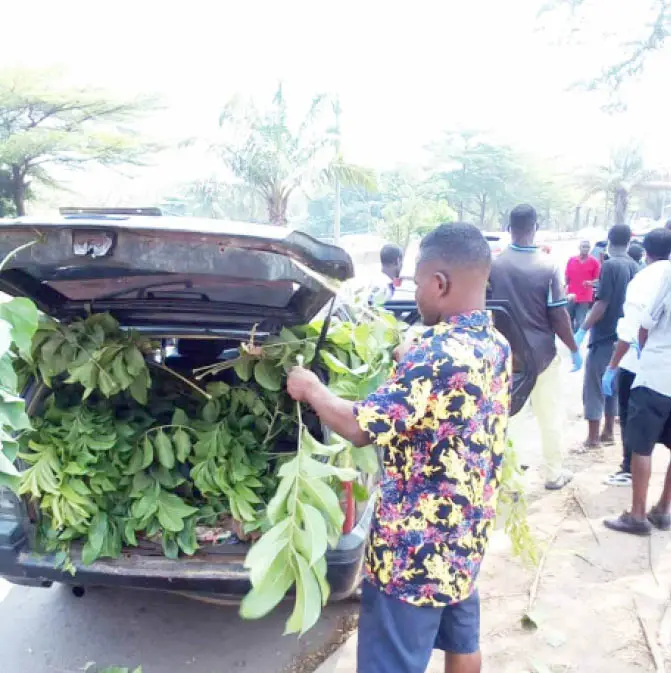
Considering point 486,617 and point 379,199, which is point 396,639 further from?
point 379,199

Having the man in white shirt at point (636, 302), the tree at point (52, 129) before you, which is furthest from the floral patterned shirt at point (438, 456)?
the tree at point (52, 129)

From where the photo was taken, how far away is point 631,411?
12.9 feet

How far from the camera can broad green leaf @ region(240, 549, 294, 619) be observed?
188cm

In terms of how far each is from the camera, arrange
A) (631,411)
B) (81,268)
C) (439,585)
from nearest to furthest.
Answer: (439,585) < (81,268) < (631,411)

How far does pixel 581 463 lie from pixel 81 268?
4.10 metres

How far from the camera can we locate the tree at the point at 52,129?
840 inches

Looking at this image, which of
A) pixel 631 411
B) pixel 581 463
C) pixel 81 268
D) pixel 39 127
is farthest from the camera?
pixel 39 127

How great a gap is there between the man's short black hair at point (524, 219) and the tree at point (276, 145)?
13.1 meters

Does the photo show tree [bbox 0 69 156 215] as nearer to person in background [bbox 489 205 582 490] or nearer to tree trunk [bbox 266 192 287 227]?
tree trunk [bbox 266 192 287 227]

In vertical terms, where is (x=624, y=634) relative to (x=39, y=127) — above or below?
below

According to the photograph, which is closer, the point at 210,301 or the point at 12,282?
the point at 12,282

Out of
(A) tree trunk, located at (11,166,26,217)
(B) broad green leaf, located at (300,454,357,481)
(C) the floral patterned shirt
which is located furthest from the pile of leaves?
(A) tree trunk, located at (11,166,26,217)

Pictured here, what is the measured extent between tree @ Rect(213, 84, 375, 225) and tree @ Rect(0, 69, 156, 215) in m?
6.72

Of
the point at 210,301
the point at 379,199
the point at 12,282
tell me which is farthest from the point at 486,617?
the point at 379,199
